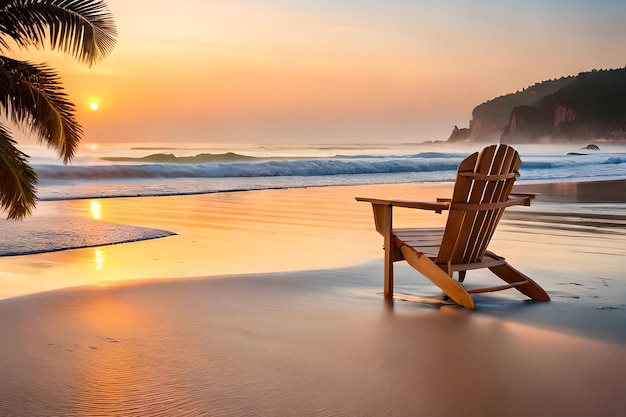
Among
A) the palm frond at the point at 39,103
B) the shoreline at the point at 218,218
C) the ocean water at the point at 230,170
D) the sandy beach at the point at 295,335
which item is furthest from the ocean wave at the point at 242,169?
the sandy beach at the point at 295,335

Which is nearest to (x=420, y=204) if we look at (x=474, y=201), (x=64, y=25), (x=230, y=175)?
(x=474, y=201)

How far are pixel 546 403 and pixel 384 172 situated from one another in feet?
97.3

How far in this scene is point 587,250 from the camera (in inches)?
328

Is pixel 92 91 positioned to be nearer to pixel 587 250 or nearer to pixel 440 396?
pixel 587 250

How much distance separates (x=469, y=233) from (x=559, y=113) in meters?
69.1

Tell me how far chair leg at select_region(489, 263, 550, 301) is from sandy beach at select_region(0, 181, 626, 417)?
11 cm

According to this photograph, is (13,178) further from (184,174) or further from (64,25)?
(184,174)

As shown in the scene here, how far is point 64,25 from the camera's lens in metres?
8.59

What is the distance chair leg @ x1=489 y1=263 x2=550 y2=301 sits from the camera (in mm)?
5756

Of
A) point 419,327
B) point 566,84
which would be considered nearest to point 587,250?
point 419,327

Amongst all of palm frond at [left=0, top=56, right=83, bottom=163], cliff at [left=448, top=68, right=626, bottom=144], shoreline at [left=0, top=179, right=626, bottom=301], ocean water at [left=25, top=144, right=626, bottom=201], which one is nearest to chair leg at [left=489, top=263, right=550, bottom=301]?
shoreline at [left=0, top=179, right=626, bottom=301]

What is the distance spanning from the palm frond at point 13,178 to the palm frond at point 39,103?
1.27 ft

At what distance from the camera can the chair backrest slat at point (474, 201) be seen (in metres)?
5.59

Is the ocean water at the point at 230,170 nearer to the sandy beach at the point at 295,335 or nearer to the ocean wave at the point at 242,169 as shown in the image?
the ocean wave at the point at 242,169
